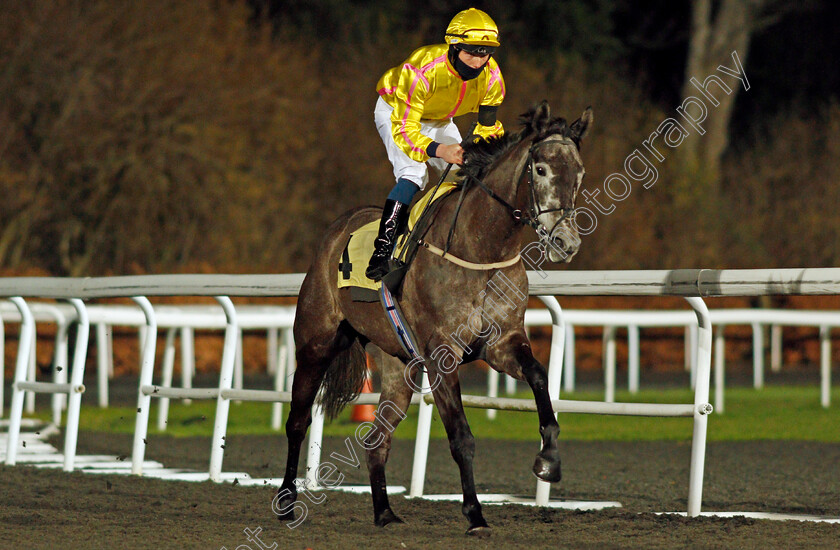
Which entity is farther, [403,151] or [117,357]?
[117,357]

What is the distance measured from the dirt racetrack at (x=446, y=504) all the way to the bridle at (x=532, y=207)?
1131 mm

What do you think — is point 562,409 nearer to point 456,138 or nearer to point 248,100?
point 456,138

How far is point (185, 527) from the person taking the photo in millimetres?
5234

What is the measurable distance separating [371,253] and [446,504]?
A: 1.23 metres

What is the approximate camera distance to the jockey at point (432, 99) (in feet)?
17.5

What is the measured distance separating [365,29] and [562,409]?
19343 millimetres

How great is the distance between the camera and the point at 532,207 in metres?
4.84

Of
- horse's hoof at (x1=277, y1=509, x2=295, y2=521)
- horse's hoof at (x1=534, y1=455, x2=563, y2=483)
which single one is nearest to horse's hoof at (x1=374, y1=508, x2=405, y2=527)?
horse's hoof at (x1=277, y1=509, x2=295, y2=521)

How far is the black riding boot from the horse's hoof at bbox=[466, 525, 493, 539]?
3.50ft

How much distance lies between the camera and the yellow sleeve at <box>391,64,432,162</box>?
5.38 metres

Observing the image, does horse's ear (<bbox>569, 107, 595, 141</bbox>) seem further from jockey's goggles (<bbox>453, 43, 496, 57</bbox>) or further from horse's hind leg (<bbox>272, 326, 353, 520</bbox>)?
horse's hind leg (<bbox>272, 326, 353, 520</bbox>)

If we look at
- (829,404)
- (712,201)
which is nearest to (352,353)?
(829,404)

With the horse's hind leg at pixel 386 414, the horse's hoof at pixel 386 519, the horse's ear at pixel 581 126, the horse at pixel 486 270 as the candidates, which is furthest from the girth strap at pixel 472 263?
the horse's hoof at pixel 386 519

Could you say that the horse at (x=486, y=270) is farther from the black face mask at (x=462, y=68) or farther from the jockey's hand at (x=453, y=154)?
the black face mask at (x=462, y=68)
